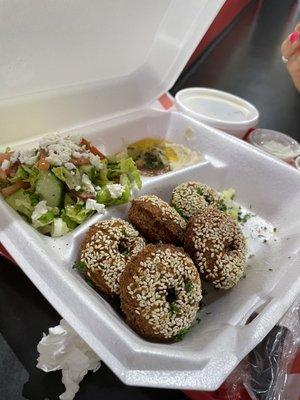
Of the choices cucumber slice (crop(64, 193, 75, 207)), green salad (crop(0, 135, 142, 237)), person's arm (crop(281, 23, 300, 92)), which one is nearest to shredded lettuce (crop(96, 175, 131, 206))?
green salad (crop(0, 135, 142, 237))

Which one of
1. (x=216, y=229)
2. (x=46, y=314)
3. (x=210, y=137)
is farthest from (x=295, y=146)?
(x=46, y=314)

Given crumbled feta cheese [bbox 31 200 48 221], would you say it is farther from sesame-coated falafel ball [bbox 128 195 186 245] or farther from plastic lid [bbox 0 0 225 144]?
plastic lid [bbox 0 0 225 144]

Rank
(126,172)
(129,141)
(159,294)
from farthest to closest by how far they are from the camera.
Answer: (129,141) < (126,172) < (159,294)

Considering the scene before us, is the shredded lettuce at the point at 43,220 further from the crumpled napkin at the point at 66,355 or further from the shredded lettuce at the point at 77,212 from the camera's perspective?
the crumpled napkin at the point at 66,355

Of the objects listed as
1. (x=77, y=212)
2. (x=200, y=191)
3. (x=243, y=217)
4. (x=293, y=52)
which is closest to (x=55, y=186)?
(x=77, y=212)

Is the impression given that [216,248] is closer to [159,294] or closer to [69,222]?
[159,294]

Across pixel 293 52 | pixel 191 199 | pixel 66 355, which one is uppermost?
pixel 293 52

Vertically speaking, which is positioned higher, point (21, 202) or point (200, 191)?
point (200, 191)

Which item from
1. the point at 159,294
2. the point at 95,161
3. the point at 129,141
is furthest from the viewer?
the point at 129,141

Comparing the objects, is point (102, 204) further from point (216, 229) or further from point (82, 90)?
point (82, 90)

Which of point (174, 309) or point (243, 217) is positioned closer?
point (174, 309)
